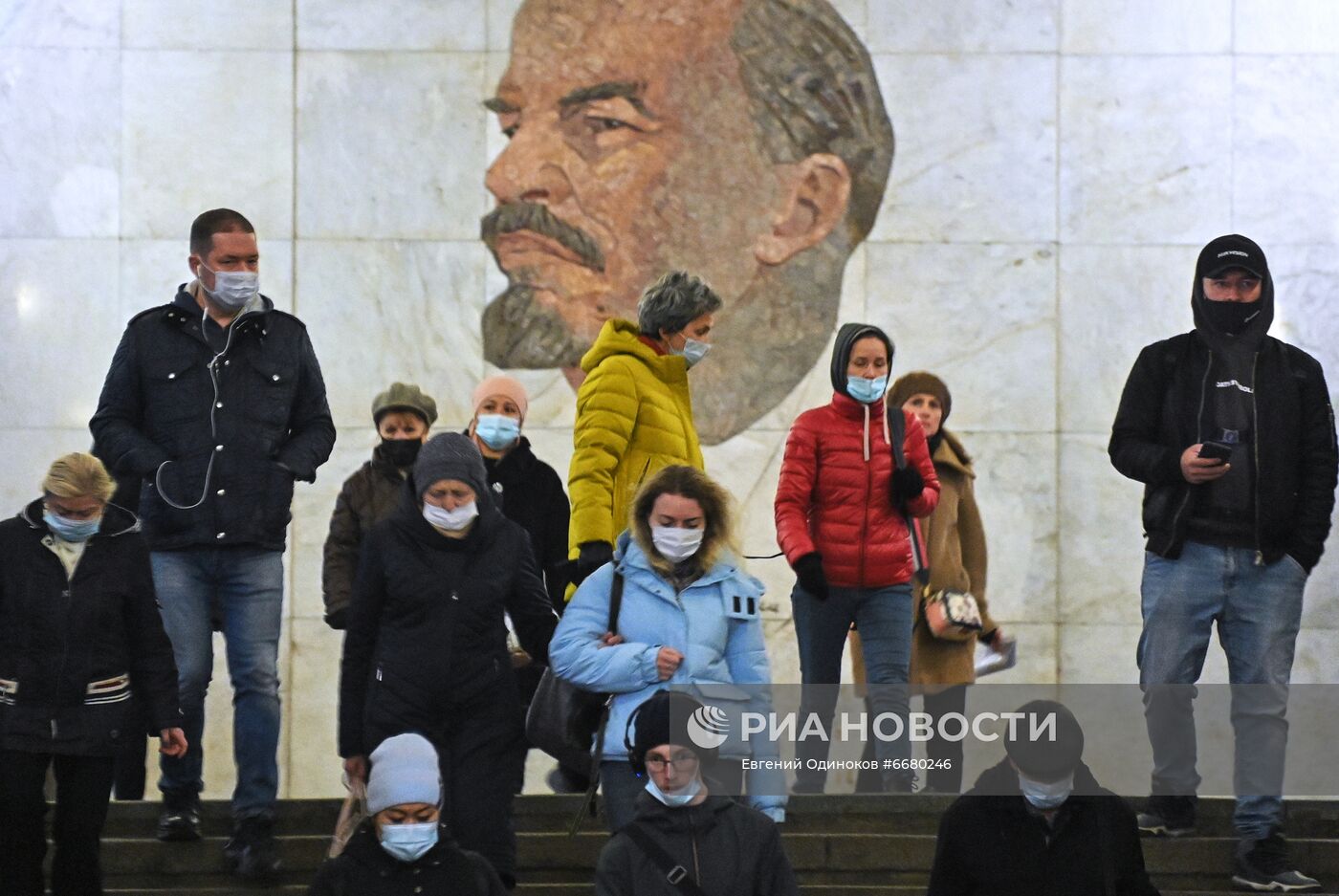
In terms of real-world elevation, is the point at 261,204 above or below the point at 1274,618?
above

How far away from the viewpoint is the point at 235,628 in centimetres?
775

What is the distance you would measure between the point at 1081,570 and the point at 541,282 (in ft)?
9.87

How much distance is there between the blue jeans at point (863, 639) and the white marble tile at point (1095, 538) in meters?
3.64

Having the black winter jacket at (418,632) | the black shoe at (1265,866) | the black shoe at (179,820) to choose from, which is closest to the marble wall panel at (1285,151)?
the black shoe at (1265,866)

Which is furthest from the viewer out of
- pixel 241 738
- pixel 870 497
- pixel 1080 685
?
pixel 1080 685

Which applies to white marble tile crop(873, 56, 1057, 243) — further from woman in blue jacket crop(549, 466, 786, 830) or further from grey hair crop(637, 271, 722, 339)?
woman in blue jacket crop(549, 466, 786, 830)

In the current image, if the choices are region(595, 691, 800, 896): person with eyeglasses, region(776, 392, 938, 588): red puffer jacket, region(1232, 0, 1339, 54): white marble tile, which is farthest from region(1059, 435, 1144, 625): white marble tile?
region(595, 691, 800, 896): person with eyeglasses

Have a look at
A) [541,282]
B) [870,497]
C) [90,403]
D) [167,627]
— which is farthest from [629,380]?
[90,403]

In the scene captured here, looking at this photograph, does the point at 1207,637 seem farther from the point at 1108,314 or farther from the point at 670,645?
the point at 1108,314

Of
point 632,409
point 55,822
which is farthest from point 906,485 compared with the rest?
point 55,822

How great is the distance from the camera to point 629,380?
26.7ft

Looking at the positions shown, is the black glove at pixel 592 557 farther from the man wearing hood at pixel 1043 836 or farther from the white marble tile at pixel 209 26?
the white marble tile at pixel 209 26

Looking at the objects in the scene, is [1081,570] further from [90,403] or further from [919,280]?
[90,403]

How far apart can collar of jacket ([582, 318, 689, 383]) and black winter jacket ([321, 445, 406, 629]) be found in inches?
37.2
